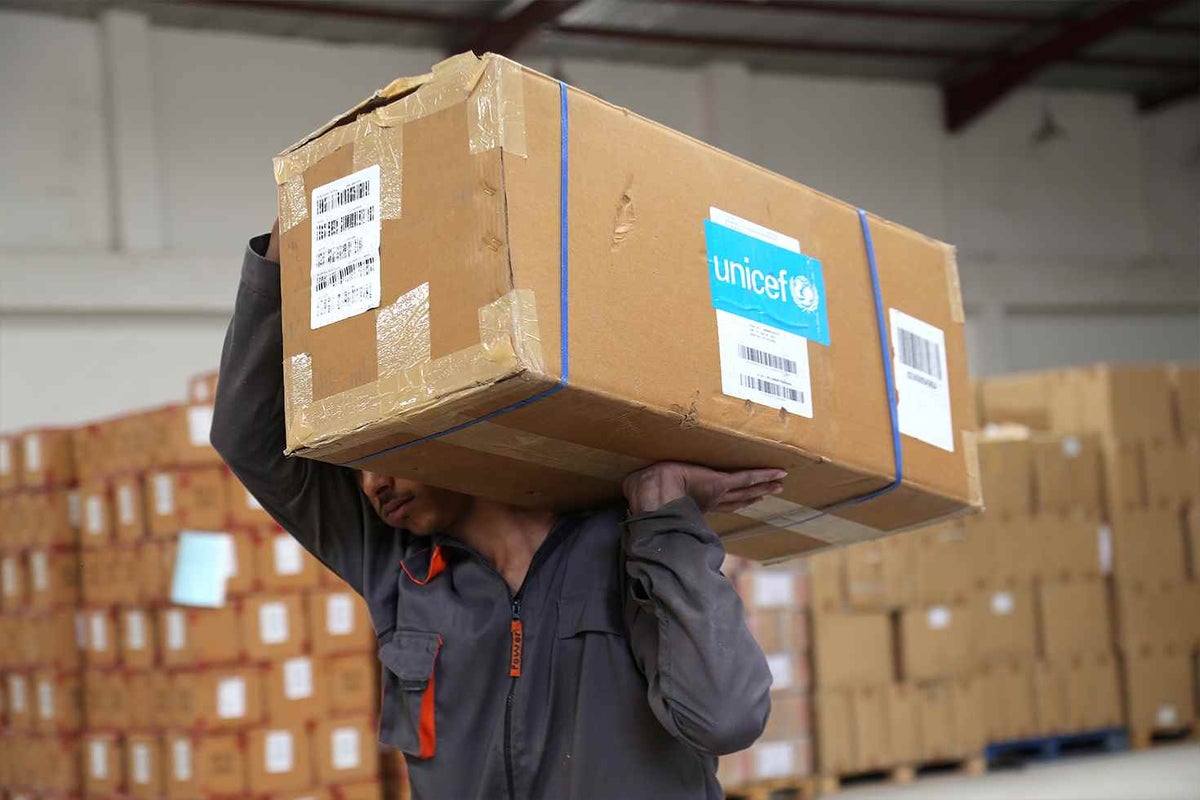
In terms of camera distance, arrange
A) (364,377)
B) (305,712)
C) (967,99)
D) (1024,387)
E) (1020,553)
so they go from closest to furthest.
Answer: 1. (364,377)
2. (305,712)
3. (1020,553)
4. (1024,387)
5. (967,99)

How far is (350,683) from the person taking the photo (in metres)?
6.77

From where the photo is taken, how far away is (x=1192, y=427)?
31.0 ft

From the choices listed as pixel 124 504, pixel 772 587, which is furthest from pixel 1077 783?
pixel 124 504

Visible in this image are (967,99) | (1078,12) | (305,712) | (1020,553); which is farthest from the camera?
(967,99)

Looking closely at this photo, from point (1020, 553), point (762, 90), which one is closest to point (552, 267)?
point (1020, 553)

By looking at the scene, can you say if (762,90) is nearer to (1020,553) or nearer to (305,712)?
(1020,553)

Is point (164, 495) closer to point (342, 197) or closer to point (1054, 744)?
point (342, 197)

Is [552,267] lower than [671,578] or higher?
higher

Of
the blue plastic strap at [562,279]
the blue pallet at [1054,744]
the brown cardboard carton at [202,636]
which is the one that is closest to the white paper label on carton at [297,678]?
the brown cardboard carton at [202,636]

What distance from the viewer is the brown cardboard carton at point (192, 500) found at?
652cm

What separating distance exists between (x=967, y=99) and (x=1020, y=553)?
5124mm

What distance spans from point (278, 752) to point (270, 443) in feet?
15.5

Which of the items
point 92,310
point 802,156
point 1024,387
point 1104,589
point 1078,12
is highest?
point 1078,12

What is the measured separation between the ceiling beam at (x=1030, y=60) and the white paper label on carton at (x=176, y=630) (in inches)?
338
